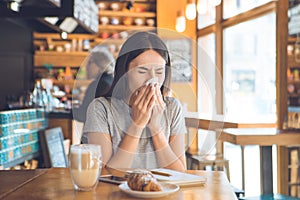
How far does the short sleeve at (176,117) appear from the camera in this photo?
1.69 m

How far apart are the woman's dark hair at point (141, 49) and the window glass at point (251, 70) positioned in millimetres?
3170

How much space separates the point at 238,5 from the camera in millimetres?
5598

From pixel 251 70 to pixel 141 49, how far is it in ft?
14.2

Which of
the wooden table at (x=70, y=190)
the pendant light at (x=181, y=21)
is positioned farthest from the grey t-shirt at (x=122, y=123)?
the pendant light at (x=181, y=21)

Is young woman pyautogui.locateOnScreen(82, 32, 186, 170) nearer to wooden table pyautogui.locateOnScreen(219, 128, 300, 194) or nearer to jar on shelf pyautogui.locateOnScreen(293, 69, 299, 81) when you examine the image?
wooden table pyautogui.locateOnScreen(219, 128, 300, 194)

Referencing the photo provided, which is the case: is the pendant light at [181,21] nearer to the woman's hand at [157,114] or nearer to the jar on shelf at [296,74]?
the jar on shelf at [296,74]

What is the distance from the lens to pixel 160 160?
1663 mm

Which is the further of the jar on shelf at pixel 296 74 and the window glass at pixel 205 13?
the window glass at pixel 205 13

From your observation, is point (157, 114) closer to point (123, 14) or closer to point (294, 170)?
point (294, 170)

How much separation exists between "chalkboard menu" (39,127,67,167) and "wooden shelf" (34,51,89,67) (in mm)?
2893

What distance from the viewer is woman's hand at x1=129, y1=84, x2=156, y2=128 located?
1518 millimetres

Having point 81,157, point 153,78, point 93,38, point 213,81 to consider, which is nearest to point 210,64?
point 213,81

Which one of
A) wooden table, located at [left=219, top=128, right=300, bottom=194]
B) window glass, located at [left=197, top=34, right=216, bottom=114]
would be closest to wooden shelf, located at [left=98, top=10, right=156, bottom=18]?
wooden table, located at [left=219, top=128, right=300, bottom=194]

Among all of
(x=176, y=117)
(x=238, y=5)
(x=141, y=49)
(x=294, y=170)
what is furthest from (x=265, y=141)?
(x=238, y=5)
